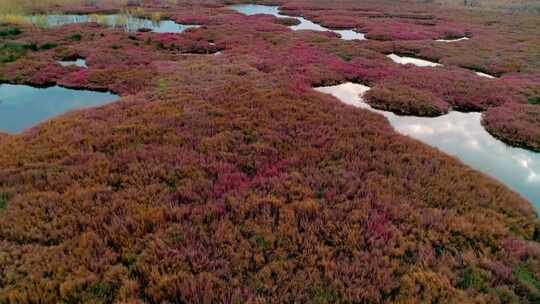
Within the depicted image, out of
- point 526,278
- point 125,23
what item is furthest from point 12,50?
point 526,278

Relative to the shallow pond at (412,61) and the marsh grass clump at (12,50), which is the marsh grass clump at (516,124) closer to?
the shallow pond at (412,61)

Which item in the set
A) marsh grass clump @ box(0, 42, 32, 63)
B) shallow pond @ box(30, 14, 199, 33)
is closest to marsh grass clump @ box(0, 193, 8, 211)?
marsh grass clump @ box(0, 42, 32, 63)

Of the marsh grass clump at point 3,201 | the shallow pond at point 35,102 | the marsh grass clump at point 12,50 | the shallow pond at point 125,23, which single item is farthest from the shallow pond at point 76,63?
the marsh grass clump at point 3,201

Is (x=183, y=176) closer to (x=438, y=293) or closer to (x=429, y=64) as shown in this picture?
→ (x=438, y=293)

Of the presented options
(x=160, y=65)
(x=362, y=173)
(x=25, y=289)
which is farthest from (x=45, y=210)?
(x=160, y=65)

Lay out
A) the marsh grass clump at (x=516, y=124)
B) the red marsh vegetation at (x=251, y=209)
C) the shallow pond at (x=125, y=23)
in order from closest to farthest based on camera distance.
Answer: the red marsh vegetation at (x=251, y=209), the marsh grass clump at (x=516, y=124), the shallow pond at (x=125, y=23)

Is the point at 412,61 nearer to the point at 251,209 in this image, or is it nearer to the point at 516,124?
the point at 516,124
